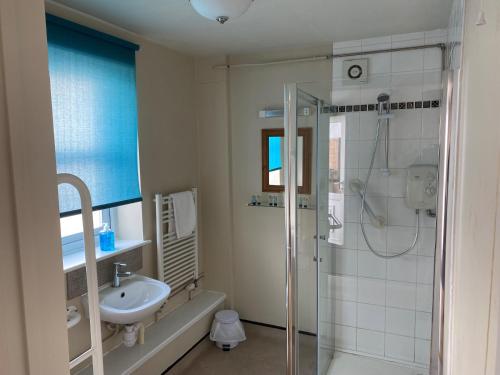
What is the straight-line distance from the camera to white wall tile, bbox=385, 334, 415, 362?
9.29 ft

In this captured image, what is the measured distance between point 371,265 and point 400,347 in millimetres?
651

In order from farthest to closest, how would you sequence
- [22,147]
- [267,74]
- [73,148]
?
1. [267,74]
2. [73,148]
3. [22,147]

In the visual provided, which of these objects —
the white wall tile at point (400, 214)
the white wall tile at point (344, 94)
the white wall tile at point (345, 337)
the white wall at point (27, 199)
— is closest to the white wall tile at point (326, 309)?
the white wall tile at point (345, 337)

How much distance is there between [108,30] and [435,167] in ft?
7.67

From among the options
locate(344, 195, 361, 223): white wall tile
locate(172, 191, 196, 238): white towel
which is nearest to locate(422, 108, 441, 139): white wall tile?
locate(344, 195, 361, 223): white wall tile

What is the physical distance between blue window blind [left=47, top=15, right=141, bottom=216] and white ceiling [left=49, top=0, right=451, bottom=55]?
0.62 feet

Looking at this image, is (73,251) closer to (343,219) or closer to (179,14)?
(179,14)

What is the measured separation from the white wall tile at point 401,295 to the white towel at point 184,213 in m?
1.62

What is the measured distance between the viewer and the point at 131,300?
2508 millimetres

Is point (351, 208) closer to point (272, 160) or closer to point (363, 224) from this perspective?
point (363, 224)

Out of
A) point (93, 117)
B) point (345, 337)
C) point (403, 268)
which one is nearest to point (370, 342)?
point (345, 337)

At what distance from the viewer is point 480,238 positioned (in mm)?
817

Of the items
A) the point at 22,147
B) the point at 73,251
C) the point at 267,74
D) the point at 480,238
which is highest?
the point at 267,74

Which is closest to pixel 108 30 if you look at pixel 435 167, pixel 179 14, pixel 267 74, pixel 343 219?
pixel 179 14
